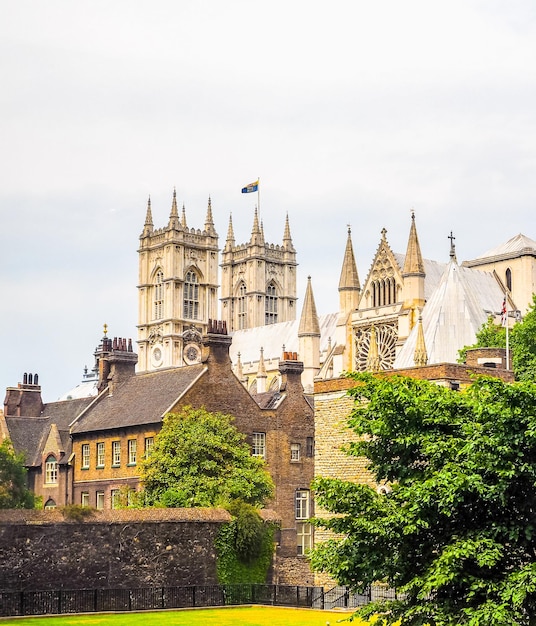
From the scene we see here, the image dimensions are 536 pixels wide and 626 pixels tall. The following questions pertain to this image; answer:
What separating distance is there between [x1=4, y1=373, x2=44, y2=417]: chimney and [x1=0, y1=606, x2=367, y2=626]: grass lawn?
→ 1258 inches

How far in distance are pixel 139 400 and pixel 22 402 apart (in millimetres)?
13368

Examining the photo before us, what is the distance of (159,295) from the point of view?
166500mm

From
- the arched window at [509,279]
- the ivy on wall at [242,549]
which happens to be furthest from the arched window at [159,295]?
the ivy on wall at [242,549]

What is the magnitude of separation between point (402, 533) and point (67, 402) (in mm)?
44428

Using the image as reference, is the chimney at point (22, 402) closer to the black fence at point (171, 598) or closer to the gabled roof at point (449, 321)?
Answer: the gabled roof at point (449, 321)

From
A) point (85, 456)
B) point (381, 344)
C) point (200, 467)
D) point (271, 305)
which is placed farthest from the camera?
point (271, 305)

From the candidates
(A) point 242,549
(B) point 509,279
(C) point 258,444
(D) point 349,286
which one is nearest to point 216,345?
(C) point 258,444

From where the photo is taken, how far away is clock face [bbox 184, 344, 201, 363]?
6063 inches

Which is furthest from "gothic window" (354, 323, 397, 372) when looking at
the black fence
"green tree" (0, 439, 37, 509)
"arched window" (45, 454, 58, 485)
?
the black fence

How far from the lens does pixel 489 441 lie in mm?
24703

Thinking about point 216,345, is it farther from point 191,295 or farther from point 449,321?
point 191,295

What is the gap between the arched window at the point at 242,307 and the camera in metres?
168

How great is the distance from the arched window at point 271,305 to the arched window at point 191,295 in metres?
9.88

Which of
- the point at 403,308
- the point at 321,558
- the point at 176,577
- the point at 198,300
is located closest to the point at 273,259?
the point at 198,300
